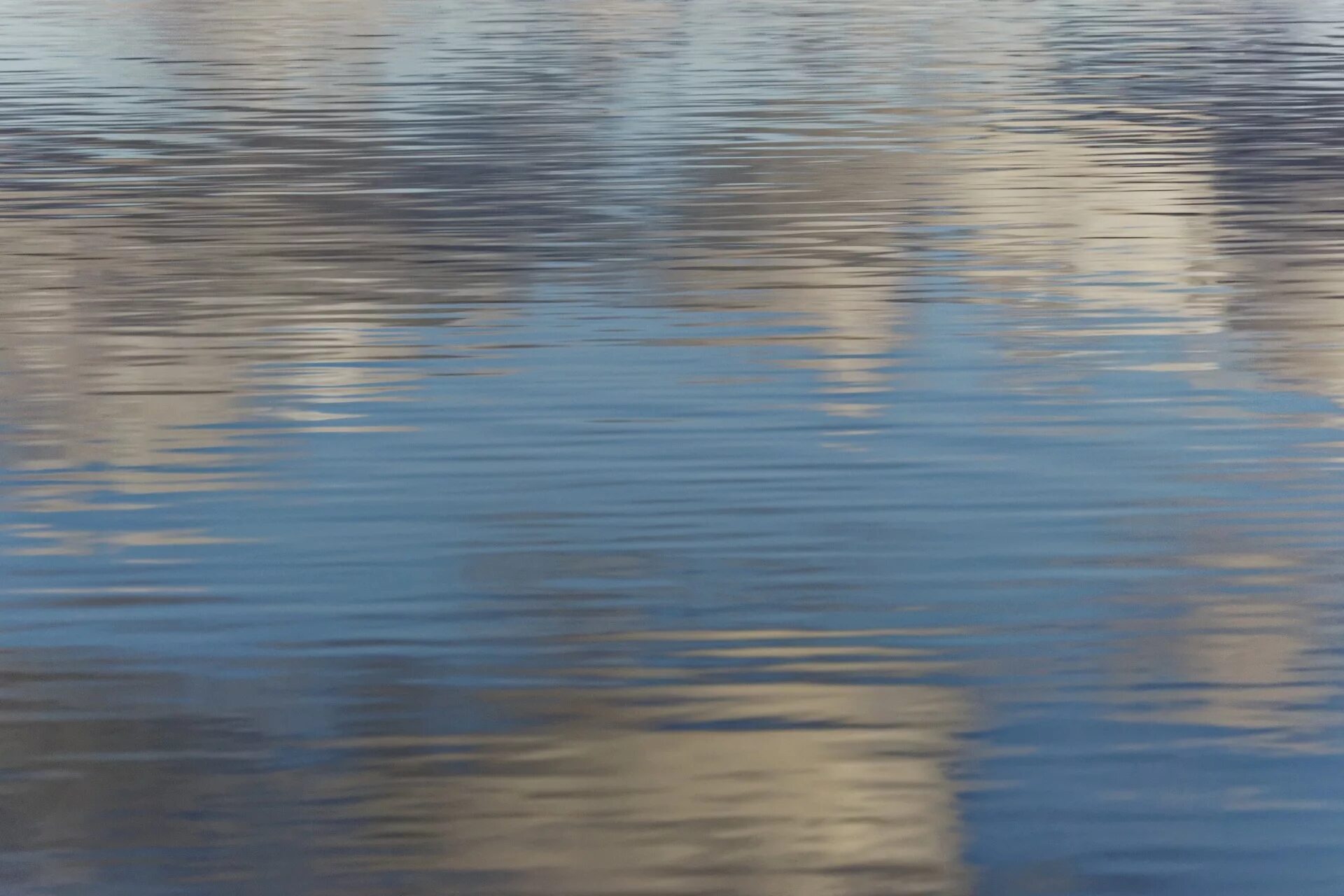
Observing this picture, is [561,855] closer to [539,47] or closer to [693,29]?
[539,47]

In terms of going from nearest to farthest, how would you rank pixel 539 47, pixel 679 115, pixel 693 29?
1. pixel 679 115
2. pixel 539 47
3. pixel 693 29

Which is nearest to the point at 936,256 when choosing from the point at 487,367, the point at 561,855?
the point at 487,367

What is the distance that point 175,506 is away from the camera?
2248 mm

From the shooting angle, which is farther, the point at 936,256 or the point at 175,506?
the point at 936,256

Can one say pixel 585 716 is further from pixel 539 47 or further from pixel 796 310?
pixel 539 47

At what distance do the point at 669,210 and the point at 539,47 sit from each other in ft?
14.2

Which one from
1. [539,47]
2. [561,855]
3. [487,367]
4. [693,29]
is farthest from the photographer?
[693,29]

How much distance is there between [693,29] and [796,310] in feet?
19.8

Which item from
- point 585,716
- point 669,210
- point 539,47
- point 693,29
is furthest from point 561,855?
point 693,29

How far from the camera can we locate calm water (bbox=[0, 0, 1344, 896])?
5.12 ft

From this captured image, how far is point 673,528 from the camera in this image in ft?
7.22

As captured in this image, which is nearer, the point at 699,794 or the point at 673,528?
the point at 699,794

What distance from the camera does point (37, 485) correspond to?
2.32 m

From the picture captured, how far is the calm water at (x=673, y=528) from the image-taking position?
156cm
